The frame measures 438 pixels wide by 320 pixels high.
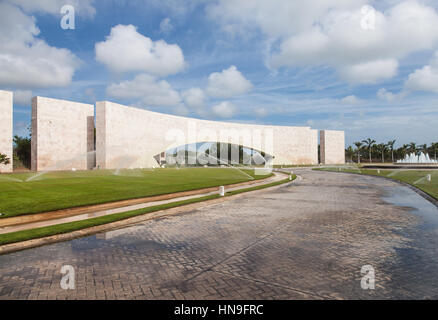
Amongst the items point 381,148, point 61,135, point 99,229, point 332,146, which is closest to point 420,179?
point 99,229

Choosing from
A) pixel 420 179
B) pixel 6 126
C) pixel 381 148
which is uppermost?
pixel 381 148

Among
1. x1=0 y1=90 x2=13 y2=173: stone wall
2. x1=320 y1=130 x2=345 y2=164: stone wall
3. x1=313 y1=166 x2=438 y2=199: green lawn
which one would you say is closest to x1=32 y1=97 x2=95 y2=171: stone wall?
x1=0 y1=90 x2=13 y2=173: stone wall

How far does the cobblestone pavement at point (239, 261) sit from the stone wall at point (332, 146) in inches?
3539

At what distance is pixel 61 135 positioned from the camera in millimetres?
40656

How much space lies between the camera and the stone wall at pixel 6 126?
34.0 metres

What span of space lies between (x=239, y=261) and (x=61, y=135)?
43.0 meters

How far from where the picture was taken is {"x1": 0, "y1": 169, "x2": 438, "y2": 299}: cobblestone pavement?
13.8 ft

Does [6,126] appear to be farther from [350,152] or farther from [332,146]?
[350,152]

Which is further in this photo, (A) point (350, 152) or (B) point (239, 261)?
(A) point (350, 152)

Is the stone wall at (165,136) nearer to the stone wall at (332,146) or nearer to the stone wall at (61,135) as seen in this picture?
the stone wall at (61,135)

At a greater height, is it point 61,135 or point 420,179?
point 61,135

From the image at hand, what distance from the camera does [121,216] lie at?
31.8 feet
